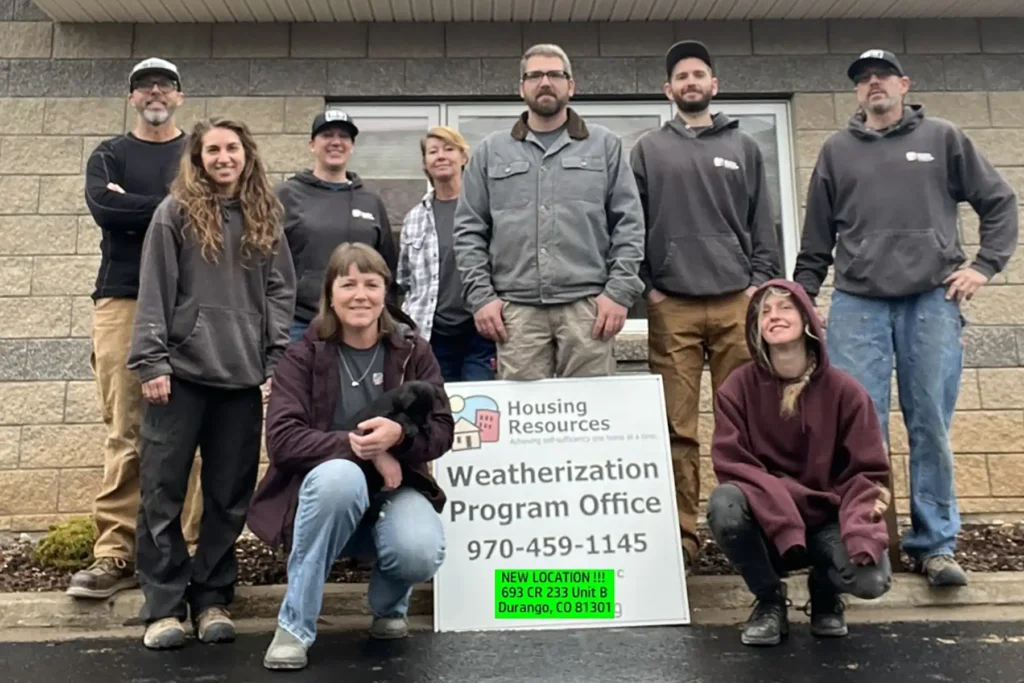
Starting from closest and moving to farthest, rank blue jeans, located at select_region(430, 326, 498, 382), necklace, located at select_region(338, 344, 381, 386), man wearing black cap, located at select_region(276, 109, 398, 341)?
necklace, located at select_region(338, 344, 381, 386) → man wearing black cap, located at select_region(276, 109, 398, 341) → blue jeans, located at select_region(430, 326, 498, 382)

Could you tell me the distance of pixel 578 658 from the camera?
3.24m

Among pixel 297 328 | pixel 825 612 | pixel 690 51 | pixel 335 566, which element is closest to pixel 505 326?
pixel 297 328

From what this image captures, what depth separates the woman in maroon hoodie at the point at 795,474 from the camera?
3.23m

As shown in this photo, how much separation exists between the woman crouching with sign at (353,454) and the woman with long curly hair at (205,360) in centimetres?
24

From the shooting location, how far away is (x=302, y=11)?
6148 millimetres

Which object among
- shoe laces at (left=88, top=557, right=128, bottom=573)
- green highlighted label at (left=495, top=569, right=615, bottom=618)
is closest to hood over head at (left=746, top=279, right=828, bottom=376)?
green highlighted label at (left=495, top=569, right=615, bottom=618)

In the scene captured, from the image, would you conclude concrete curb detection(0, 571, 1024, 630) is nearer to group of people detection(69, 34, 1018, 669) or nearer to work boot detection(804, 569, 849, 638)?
group of people detection(69, 34, 1018, 669)

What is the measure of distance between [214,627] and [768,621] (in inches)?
78.2

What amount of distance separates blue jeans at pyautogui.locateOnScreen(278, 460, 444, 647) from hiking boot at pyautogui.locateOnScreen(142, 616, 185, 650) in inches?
17.9

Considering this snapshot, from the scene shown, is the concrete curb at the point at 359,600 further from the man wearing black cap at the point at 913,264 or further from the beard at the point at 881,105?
the beard at the point at 881,105

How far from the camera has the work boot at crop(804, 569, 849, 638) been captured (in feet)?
11.4

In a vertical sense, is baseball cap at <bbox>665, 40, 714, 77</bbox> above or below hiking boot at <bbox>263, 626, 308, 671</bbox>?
above

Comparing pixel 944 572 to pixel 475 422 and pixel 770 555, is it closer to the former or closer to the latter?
pixel 770 555

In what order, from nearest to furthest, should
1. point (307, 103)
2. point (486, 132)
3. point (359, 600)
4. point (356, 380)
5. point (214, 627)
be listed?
point (214, 627), point (356, 380), point (359, 600), point (307, 103), point (486, 132)
